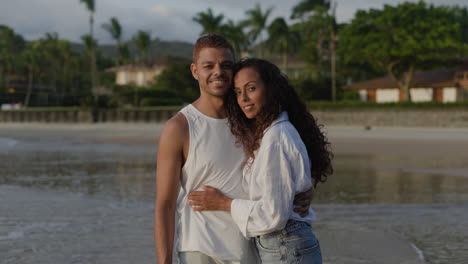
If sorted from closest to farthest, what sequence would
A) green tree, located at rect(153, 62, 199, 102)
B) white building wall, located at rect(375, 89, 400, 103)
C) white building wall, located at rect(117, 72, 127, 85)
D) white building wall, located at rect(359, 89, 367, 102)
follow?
1. white building wall, located at rect(375, 89, 400, 103)
2. white building wall, located at rect(359, 89, 367, 102)
3. green tree, located at rect(153, 62, 199, 102)
4. white building wall, located at rect(117, 72, 127, 85)

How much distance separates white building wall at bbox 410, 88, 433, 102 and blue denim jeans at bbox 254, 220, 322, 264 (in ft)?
175

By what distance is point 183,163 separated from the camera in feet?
10.0

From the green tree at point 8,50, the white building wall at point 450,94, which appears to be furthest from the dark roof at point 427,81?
the green tree at point 8,50

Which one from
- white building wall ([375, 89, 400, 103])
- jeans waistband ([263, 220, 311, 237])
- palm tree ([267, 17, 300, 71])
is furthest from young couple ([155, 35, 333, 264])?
palm tree ([267, 17, 300, 71])

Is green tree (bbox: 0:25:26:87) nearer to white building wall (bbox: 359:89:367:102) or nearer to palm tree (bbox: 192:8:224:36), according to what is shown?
palm tree (bbox: 192:8:224:36)

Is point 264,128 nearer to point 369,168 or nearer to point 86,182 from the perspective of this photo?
point 86,182

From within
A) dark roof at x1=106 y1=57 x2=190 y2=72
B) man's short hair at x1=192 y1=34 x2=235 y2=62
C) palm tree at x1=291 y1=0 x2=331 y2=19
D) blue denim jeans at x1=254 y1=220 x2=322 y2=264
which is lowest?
blue denim jeans at x1=254 y1=220 x2=322 y2=264

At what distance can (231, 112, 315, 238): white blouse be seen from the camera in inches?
108

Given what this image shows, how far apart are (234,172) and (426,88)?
53964mm

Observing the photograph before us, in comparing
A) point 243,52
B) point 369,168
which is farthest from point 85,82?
point 369,168

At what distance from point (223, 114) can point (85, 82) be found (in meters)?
103

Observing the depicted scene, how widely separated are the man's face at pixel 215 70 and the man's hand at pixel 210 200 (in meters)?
0.53

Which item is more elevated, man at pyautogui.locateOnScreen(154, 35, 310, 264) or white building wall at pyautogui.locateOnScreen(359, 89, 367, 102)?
white building wall at pyautogui.locateOnScreen(359, 89, 367, 102)

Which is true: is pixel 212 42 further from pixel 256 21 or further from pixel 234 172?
pixel 256 21
